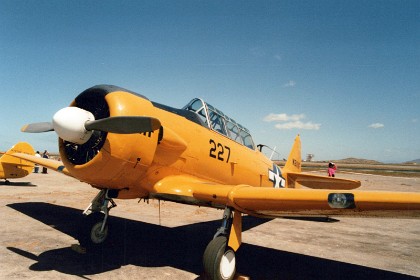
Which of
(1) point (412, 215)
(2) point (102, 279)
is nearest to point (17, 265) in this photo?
(2) point (102, 279)

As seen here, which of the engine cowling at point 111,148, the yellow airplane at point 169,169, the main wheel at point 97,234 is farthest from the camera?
the main wheel at point 97,234

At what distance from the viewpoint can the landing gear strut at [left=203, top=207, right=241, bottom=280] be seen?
409cm

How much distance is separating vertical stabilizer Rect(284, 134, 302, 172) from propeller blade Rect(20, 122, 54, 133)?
26.9ft

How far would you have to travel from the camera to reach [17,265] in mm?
4270

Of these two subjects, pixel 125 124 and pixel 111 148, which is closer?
pixel 125 124

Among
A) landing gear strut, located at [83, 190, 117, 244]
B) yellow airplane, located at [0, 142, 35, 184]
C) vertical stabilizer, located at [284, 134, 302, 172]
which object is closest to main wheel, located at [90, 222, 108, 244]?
landing gear strut, located at [83, 190, 117, 244]

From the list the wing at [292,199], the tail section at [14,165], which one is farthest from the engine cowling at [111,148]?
the tail section at [14,165]

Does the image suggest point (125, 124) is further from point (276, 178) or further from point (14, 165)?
point (14, 165)

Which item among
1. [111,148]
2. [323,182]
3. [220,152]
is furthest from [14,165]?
[323,182]

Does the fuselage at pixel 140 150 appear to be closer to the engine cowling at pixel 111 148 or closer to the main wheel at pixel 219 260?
the engine cowling at pixel 111 148

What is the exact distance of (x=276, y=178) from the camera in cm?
943

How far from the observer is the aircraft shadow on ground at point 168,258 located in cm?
461

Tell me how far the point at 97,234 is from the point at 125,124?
2.75 metres

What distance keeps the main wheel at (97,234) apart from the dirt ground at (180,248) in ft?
0.53
